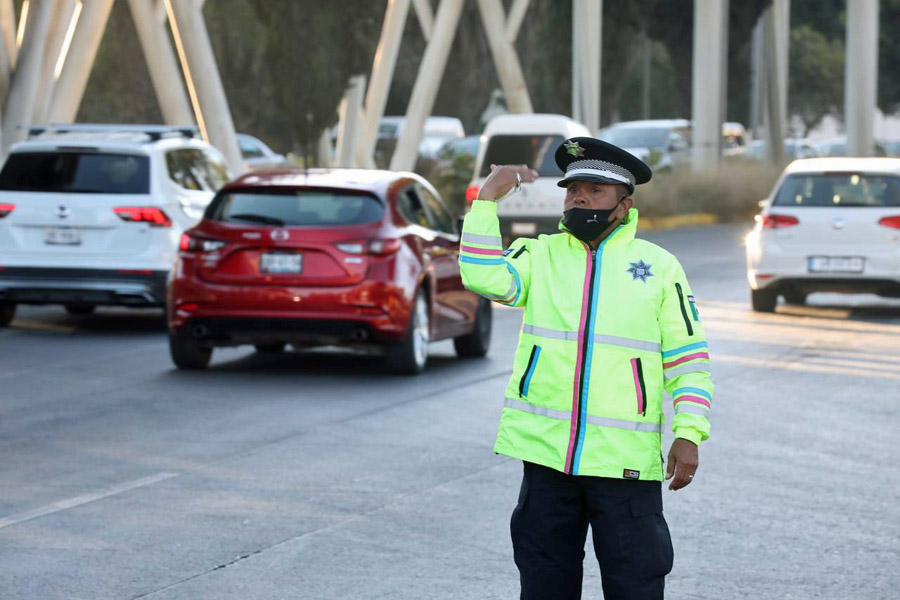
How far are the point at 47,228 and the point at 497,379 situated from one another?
462cm

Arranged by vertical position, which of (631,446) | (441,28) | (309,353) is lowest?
(309,353)

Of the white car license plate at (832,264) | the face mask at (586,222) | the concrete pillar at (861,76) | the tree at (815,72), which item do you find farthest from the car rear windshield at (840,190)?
the tree at (815,72)

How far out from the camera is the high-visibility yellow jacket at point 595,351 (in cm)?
482

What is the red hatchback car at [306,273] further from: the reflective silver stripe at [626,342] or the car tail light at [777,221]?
the reflective silver stripe at [626,342]

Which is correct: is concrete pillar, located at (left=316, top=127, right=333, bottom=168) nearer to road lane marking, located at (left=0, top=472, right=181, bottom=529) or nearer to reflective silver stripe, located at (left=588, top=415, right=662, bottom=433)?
road lane marking, located at (left=0, top=472, right=181, bottom=529)

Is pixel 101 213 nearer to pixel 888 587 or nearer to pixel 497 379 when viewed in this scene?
pixel 497 379

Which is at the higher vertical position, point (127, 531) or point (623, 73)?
point (623, 73)

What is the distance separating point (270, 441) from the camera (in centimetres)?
1001

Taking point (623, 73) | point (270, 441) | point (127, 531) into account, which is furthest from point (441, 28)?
point (127, 531)

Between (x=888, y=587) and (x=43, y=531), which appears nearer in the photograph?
(x=888, y=587)

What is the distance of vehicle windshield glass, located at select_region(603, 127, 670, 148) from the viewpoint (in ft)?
150

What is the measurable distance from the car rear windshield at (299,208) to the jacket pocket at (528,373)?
26.5 ft

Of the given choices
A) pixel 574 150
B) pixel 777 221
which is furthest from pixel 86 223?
pixel 574 150

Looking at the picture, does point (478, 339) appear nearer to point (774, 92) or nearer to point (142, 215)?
point (142, 215)
